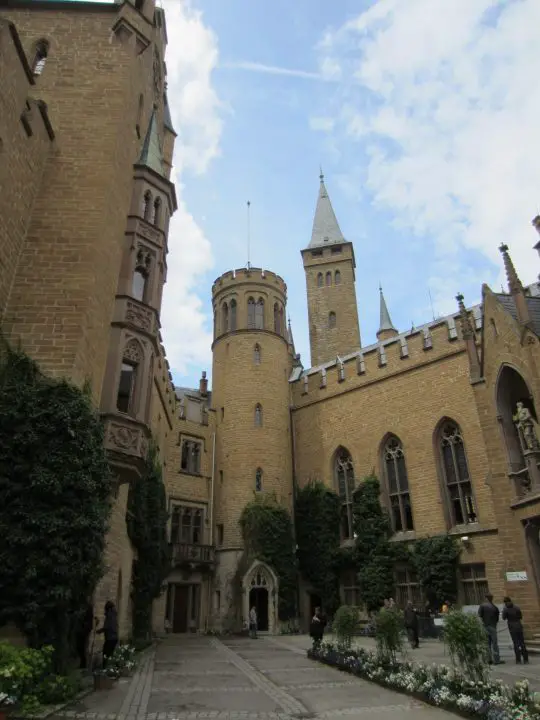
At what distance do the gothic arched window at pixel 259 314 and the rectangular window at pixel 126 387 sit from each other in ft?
56.2

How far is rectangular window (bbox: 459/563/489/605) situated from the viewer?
19.8 m

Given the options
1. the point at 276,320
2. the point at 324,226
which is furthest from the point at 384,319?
the point at 276,320

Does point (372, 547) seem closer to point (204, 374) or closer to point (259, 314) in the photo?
point (259, 314)

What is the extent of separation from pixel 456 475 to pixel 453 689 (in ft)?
50.8

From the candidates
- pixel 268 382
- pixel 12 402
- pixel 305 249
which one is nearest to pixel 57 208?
pixel 12 402

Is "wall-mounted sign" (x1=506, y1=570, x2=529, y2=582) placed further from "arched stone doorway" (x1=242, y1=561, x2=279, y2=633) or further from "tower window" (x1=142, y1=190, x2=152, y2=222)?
"tower window" (x1=142, y1=190, x2=152, y2=222)

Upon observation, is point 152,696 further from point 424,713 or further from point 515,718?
point 515,718

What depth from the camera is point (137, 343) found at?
44.9 feet

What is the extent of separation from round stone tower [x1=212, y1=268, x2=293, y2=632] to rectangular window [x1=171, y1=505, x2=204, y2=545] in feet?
3.07

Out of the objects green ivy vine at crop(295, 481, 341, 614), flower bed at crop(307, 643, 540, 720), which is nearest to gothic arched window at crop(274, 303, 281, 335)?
green ivy vine at crop(295, 481, 341, 614)

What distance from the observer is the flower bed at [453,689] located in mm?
6191

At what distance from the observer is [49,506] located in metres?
9.07

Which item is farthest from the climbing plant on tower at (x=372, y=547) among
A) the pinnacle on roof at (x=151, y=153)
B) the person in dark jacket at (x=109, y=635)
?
the pinnacle on roof at (x=151, y=153)

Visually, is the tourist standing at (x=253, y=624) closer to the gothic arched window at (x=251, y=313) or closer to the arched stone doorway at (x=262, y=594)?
the arched stone doorway at (x=262, y=594)
